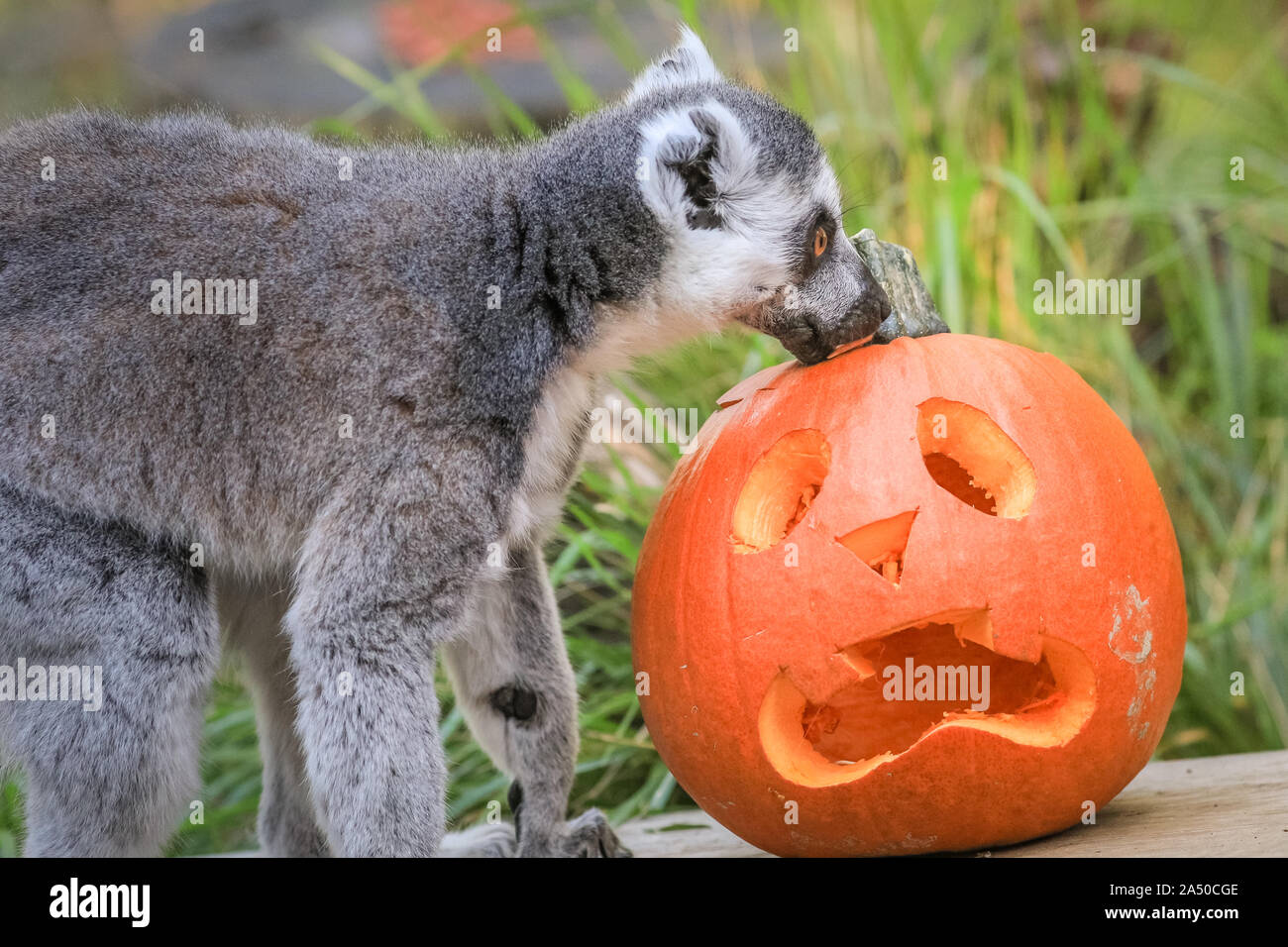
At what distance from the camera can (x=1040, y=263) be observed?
5.14 m

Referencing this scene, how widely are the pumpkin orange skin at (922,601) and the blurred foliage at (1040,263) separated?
0.93 meters

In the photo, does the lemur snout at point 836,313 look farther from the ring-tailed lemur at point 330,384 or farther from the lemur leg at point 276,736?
the lemur leg at point 276,736

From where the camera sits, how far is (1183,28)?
255 inches

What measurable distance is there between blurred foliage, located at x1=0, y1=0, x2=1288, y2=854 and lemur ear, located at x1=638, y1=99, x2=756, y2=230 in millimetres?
586

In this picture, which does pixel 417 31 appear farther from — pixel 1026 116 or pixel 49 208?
pixel 49 208

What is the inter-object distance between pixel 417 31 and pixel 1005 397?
8097 millimetres

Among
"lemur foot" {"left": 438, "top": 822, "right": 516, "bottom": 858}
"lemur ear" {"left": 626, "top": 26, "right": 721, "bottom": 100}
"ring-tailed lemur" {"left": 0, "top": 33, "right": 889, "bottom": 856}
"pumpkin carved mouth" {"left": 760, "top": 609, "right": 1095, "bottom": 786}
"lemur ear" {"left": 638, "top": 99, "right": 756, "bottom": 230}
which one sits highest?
"lemur ear" {"left": 626, "top": 26, "right": 721, "bottom": 100}

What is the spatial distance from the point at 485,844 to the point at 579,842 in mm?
340

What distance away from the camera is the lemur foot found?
10.8ft

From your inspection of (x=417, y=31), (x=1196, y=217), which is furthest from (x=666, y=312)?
(x=417, y=31)

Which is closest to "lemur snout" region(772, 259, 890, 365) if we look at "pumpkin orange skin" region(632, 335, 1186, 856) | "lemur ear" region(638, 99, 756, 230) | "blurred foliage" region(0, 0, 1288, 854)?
"pumpkin orange skin" region(632, 335, 1186, 856)

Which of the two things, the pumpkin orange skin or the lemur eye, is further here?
the lemur eye

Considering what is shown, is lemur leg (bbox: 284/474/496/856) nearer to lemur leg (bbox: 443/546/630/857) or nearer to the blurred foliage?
lemur leg (bbox: 443/546/630/857)

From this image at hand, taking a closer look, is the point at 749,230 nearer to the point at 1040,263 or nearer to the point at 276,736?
the point at 276,736
